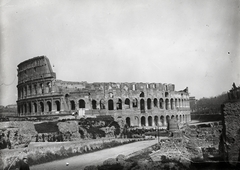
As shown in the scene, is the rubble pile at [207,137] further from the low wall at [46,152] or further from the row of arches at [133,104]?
the row of arches at [133,104]

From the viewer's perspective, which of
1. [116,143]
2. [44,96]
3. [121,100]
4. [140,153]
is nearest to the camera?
[140,153]

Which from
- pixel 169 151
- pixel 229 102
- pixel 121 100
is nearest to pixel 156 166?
pixel 169 151

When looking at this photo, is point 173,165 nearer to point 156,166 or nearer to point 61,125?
point 156,166

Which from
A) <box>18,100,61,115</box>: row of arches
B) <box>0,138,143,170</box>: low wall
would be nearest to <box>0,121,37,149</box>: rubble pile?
<box>0,138,143,170</box>: low wall

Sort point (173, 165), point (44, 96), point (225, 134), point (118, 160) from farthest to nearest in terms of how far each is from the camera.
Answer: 1. point (44, 96)
2. point (118, 160)
3. point (173, 165)
4. point (225, 134)

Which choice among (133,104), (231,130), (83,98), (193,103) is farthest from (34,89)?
(193,103)

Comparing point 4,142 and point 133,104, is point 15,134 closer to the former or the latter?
point 4,142
